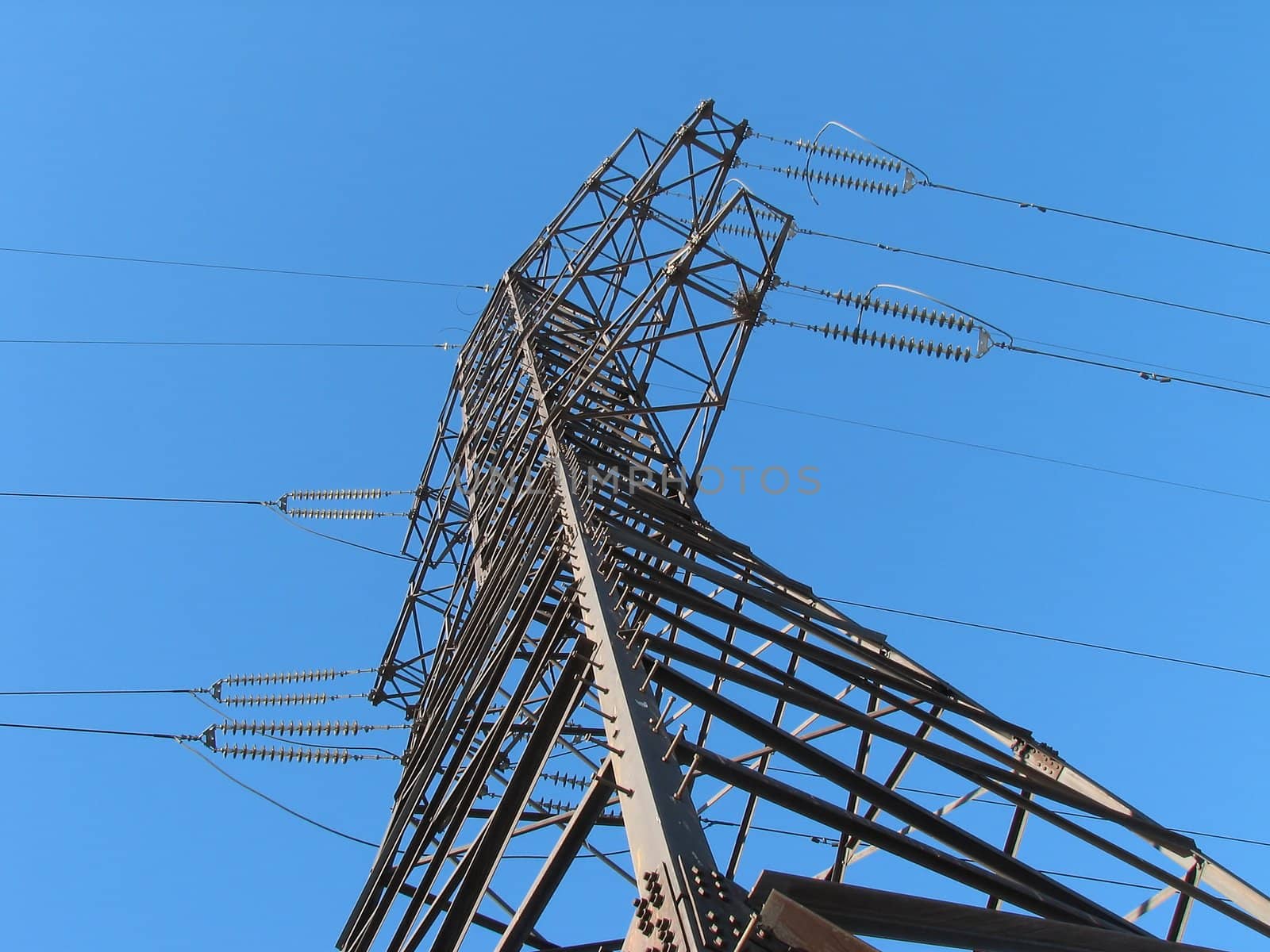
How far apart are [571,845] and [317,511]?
12.7 m

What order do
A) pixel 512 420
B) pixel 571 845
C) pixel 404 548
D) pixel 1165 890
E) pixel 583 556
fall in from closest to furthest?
1. pixel 571 845
2. pixel 1165 890
3. pixel 583 556
4. pixel 512 420
5. pixel 404 548

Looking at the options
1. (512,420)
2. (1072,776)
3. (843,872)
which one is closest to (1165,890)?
(1072,776)

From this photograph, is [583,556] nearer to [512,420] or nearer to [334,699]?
[512,420]

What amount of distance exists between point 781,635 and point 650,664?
2.17 meters

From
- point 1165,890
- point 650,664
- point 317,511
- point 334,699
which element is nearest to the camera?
point 650,664

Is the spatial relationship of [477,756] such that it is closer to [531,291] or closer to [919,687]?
[919,687]

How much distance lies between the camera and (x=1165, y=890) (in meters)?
6.06

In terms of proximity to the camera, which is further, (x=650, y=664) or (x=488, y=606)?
(x=488, y=606)

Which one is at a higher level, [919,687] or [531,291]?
[531,291]

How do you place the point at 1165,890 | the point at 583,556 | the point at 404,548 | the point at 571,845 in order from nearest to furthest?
1. the point at 571,845
2. the point at 1165,890
3. the point at 583,556
4. the point at 404,548

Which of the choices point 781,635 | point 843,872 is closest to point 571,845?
point 843,872

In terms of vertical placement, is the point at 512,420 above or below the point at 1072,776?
above

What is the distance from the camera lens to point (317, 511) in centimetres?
1633

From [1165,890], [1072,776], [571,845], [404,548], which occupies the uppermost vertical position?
[404,548]
